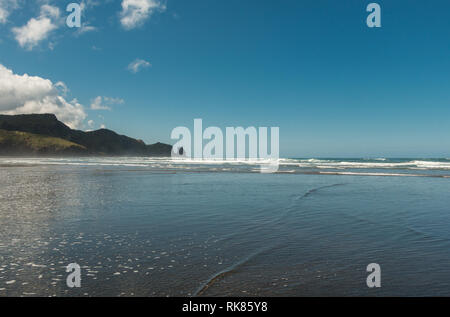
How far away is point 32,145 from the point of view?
7032 inches

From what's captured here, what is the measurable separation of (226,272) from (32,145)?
214 meters

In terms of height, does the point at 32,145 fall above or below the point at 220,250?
above

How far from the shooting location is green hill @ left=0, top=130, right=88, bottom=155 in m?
171

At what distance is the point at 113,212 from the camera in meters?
11.5

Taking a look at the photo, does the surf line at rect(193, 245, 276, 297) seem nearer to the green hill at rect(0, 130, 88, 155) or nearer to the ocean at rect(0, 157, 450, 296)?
the ocean at rect(0, 157, 450, 296)

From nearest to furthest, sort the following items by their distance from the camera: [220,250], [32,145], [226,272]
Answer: [226,272], [220,250], [32,145]

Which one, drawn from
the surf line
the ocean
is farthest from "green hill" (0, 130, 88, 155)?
the surf line

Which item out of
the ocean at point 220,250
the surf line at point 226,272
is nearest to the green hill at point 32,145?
the ocean at point 220,250

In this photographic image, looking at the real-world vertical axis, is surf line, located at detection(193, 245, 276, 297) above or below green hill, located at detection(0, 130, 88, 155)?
below

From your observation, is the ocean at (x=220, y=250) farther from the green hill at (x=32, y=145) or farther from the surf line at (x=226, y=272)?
the green hill at (x=32, y=145)

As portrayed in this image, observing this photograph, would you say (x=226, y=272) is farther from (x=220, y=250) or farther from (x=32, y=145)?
(x=32, y=145)

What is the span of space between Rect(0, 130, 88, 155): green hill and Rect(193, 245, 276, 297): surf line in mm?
204676

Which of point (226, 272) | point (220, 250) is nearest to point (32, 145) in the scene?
point (220, 250)
